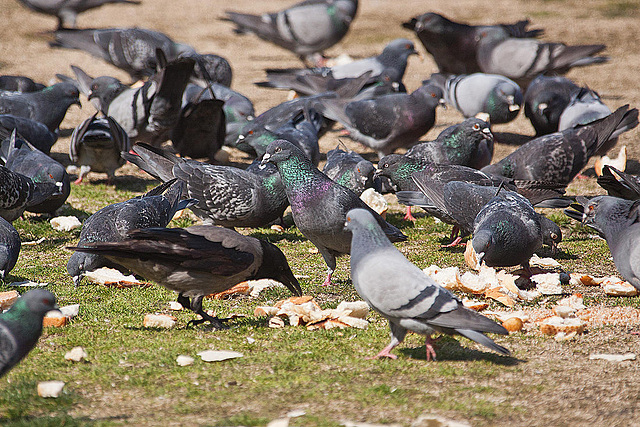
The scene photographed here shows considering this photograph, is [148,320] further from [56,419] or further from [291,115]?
[291,115]

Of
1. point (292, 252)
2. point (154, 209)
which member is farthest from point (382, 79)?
point (154, 209)

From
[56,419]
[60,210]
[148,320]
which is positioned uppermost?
[56,419]

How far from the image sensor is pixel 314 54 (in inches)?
583

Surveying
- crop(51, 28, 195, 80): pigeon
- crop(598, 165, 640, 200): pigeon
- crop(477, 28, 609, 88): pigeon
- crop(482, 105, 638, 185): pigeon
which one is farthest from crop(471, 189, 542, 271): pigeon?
crop(51, 28, 195, 80): pigeon

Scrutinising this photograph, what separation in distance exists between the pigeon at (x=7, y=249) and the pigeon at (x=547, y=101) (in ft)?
22.7

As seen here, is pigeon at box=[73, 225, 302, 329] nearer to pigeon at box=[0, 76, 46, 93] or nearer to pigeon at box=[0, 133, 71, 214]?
pigeon at box=[0, 133, 71, 214]

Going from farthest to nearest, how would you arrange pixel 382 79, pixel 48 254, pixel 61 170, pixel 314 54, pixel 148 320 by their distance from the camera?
pixel 314 54
pixel 382 79
pixel 61 170
pixel 48 254
pixel 148 320

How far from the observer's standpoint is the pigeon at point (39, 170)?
7012 mm

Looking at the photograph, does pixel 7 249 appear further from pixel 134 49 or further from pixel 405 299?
pixel 134 49

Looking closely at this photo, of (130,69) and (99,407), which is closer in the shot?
(99,407)

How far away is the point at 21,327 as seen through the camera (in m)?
3.08

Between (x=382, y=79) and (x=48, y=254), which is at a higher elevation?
(x=382, y=79)

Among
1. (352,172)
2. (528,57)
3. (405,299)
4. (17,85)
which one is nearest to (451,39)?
(528,57)

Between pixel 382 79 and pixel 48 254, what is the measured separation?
6164 mm
